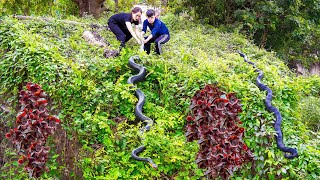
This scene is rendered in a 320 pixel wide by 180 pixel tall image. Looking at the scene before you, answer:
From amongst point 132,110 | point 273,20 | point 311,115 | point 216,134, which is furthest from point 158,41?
point 273,20

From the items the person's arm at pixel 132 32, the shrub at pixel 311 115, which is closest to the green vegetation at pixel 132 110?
the shrub at pixel 311 115

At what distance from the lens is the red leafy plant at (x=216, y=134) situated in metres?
3.12

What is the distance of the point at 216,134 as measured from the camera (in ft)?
10.4

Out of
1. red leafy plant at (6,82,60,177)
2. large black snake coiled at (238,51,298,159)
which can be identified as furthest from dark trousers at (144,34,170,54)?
red leafy plant at (6,82,60,177)

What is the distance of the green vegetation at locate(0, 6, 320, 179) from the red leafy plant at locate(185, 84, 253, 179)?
726mm

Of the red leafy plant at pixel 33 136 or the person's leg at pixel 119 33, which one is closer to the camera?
the red leafy plant at pixel 33 136

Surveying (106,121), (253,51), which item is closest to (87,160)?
(106,121)

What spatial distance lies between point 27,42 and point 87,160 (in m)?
2.08

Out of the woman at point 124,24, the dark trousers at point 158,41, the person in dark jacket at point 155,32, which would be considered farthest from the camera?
the woman at point 124,24

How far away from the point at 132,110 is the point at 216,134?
5.70 feet

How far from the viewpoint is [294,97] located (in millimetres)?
4922

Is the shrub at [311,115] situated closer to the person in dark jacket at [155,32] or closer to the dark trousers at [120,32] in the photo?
the person in dark jacket at [155,32]

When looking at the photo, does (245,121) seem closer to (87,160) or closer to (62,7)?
(87,160)

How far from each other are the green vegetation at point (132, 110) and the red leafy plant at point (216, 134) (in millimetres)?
726
